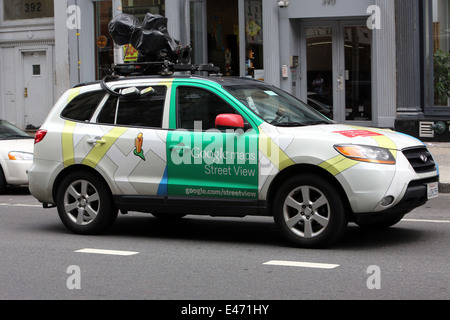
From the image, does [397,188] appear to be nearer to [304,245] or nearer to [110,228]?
[304,245]

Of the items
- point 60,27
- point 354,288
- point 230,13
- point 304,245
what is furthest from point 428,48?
point 354,288

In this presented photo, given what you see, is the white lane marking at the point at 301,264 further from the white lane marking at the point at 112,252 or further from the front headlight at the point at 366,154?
the white lane marking at the point at 112,252

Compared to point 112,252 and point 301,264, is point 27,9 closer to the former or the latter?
point 112,252

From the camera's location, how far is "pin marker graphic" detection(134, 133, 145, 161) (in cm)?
868

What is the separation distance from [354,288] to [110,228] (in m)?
4.14

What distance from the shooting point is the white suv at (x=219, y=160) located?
7758mm

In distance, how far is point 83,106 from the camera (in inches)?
367

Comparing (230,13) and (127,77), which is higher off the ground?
(230,13)

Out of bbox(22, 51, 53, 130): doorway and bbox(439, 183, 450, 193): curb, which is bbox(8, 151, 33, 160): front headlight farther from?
bbox(22, 51, 53, 130): doorway

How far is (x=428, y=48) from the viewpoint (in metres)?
18.3

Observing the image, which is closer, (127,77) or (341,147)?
(341,147)

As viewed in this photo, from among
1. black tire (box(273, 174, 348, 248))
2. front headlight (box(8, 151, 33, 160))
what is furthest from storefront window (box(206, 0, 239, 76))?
black tire (box(273, 174, 348, 248))

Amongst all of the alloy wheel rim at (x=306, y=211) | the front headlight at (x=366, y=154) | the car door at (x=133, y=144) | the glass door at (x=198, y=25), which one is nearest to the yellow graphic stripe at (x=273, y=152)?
the alloy wheel rim at (x=306, y=211)
